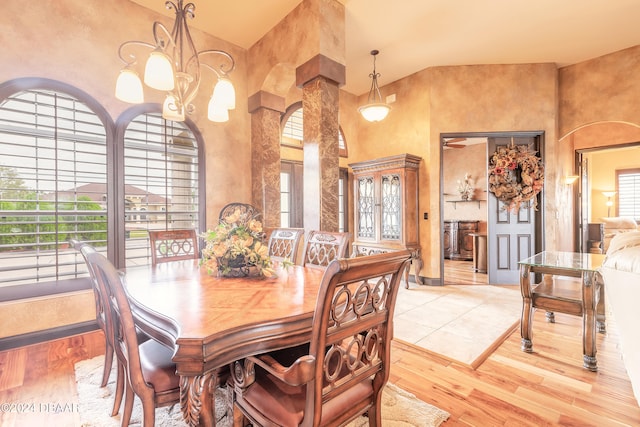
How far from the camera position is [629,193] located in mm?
8656

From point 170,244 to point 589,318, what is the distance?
340 cm

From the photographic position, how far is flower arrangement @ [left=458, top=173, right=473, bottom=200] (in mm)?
7488

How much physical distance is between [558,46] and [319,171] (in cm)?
396

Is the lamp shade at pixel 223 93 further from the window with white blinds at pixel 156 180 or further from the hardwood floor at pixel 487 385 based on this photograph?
the hardwood floor at pixel 487 385

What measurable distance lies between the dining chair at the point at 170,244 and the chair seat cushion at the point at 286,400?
168cm

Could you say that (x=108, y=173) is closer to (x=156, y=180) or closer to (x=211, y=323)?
(x=156, y=180)

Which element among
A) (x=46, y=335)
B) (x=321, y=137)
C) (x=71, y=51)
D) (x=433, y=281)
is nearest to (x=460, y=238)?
(x=433, y=281)

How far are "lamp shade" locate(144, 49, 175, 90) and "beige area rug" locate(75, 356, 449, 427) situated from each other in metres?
1.95

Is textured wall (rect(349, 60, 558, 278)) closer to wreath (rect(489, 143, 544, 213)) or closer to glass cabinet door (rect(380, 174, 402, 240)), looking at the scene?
wreath (rect(489, 143, 544, 213))

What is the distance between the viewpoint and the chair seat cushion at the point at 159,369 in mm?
1275

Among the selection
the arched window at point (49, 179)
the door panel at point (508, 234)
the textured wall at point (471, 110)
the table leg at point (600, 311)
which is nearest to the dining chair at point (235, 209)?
the arched window at point (49, 179)

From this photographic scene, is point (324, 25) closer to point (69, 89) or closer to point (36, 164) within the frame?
point (69, 89)

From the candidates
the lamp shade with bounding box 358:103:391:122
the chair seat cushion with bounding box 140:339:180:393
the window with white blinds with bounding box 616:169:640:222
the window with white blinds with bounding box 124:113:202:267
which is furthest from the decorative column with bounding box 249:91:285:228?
the window with white blinds with bounding box 616:169:640:222

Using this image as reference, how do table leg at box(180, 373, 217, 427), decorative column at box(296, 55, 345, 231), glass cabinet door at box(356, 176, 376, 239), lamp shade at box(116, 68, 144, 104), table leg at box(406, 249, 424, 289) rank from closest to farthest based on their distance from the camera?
1. table leg at box(180, 373, 217, 427)
2. lamp shade at box(116, 68, 144, 104)
3. decorative column at box(296, 55, 345, 231)
4. table leg at box(406, 249, 424, 289)
5. glass cabinet door at box(356, 176, 376, 239)
